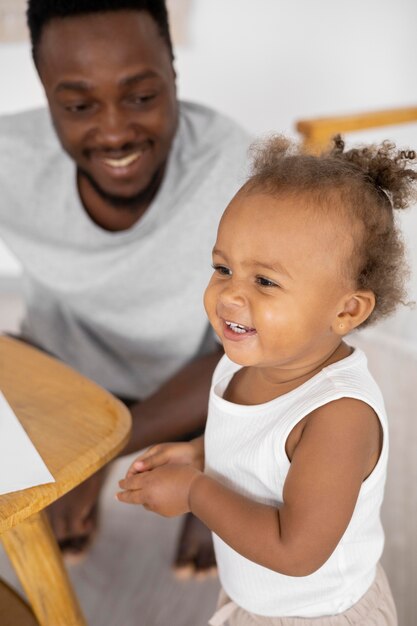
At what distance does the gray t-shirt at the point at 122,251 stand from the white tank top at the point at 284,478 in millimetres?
470

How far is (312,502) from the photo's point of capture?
62cm

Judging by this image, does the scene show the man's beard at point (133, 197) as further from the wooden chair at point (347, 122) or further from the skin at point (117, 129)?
the wooden chair at point (347, 122)

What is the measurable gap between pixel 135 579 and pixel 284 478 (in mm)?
612

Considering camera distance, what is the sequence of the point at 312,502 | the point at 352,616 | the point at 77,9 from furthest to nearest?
the point at 77,9
the point at 352,616
the point at 312,502

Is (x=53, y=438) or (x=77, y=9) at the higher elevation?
(x=77, y=9)

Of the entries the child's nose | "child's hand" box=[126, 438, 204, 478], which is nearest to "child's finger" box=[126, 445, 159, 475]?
"child's hand" box=[126, 438, 204, 478]

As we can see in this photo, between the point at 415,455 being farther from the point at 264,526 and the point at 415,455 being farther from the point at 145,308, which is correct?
the point at 264,526

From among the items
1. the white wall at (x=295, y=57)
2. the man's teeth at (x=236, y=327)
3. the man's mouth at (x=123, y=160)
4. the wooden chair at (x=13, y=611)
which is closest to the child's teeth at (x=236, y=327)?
the man's teeth at (x=236, y=327)

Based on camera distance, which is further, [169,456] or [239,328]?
[169,456]

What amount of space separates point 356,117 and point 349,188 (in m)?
0.91

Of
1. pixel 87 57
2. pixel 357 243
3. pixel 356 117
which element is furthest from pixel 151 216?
pixel 357 243

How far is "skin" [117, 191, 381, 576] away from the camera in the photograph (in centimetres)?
62

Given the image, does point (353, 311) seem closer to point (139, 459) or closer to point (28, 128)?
point (139, 459)

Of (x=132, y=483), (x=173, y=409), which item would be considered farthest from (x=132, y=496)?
(x=173, y=409)
